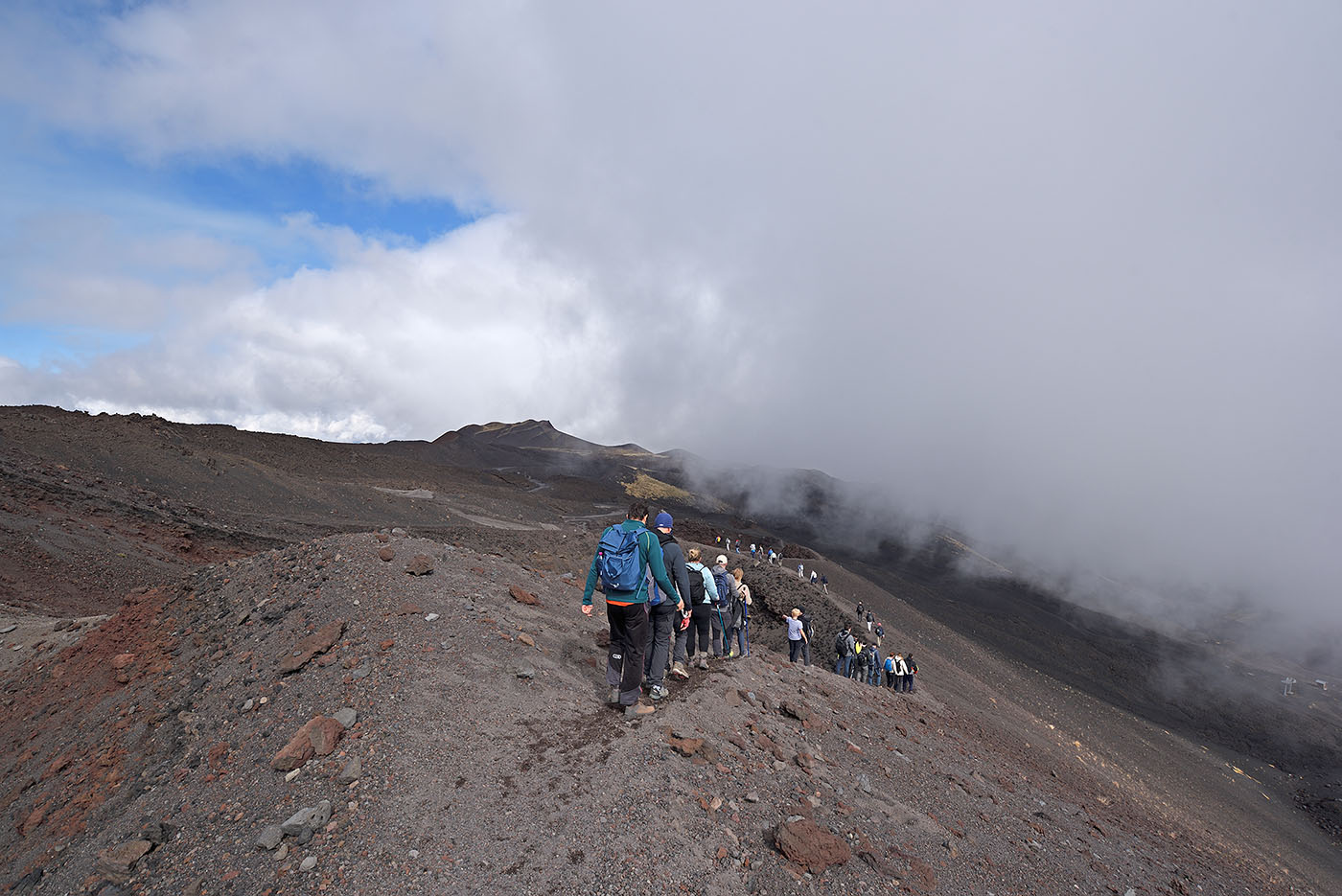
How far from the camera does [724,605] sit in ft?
31.7

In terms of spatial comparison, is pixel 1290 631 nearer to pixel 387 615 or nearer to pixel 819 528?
pixel 819 528

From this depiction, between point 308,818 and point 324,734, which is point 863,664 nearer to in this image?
point 324,734

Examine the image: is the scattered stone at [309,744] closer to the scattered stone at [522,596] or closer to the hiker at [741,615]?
the scattered stone at [522,596]

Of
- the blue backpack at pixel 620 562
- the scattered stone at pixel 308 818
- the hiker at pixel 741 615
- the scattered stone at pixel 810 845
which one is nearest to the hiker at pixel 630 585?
the blue backpack at pixel 620 562

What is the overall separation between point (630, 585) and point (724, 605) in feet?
14.8

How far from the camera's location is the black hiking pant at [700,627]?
846 cm

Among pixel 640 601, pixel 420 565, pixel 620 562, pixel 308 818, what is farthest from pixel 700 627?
pixel 308 818

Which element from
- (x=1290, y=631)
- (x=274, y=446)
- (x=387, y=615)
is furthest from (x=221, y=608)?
(x=1290, y=631)

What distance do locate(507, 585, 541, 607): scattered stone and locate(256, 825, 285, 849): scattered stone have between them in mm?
4614

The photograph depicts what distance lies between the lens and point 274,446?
45.4 m

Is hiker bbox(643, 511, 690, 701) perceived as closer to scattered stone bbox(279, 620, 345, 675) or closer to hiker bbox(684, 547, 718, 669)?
hiker bbox(684, 547, 718, 669)

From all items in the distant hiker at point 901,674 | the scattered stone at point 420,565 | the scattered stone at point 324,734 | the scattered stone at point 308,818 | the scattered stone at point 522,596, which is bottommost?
the distant hiker at point 901,674

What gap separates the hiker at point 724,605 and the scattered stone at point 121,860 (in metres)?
6.64

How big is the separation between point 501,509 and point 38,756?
3608cm
